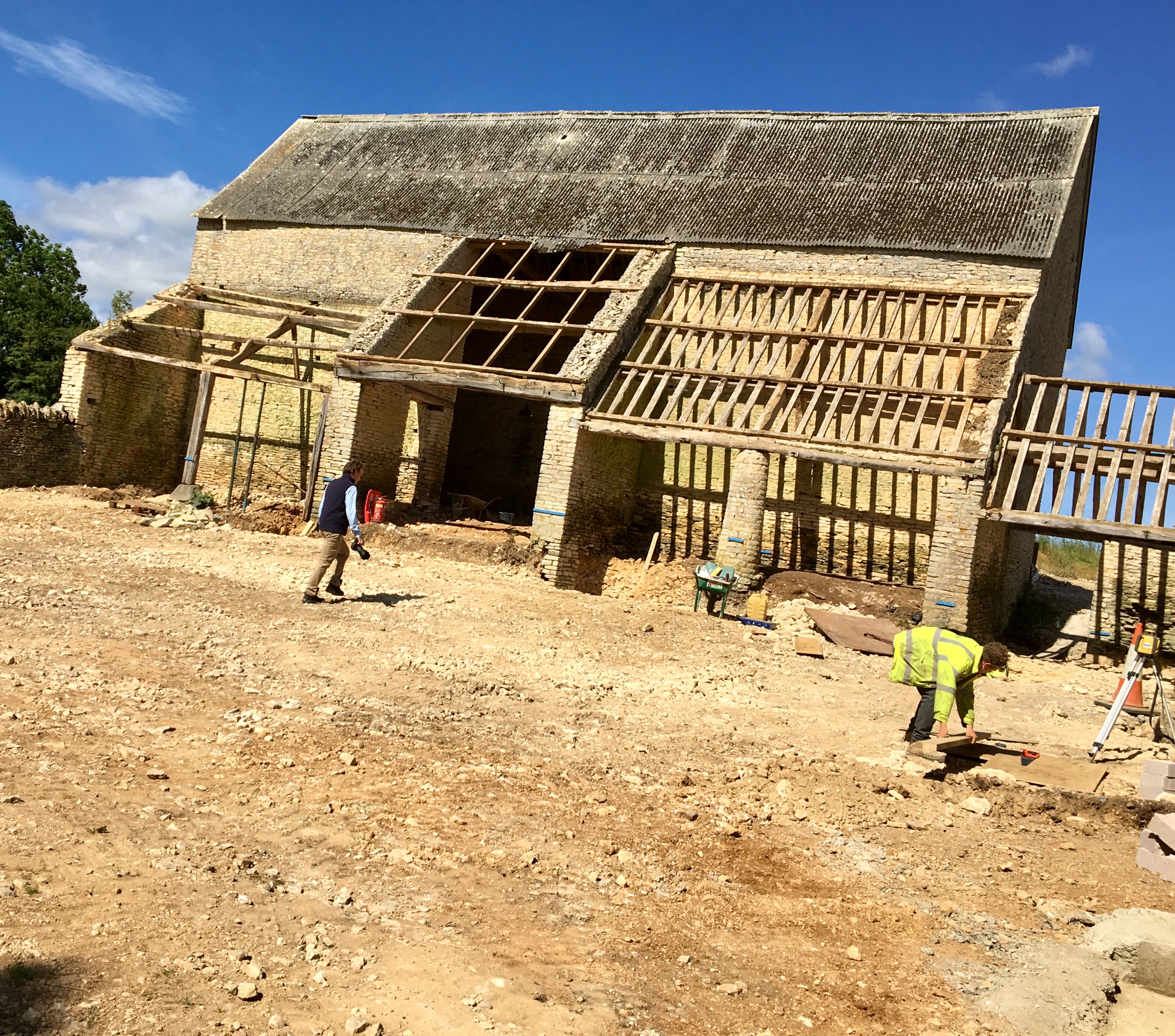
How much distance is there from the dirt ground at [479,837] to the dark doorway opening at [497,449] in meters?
12.8

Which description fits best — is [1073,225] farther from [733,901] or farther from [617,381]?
[733,901]

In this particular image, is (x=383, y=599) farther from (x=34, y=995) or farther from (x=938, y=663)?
(x=34, y=995)

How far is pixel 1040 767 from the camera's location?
25.6 feet

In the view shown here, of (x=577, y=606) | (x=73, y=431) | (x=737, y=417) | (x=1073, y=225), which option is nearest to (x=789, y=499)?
(x=737, y=417)

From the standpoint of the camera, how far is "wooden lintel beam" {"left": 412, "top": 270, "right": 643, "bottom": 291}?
17797 millimetres

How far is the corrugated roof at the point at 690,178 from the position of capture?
17828 millimetres

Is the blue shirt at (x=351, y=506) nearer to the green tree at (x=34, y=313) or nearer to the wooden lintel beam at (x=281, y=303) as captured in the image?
the wooden lintel beam at (x=281, y=303)

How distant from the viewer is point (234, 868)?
449 centimetres

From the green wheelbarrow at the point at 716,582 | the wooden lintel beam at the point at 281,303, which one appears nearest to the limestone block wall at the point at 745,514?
the green wheelbarrow at the point at 716,582

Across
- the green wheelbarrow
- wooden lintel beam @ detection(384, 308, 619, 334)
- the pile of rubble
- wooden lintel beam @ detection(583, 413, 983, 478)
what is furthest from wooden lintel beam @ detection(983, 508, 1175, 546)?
the pile of rubble

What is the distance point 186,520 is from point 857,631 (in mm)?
11257

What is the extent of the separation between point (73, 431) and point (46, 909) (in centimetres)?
1789

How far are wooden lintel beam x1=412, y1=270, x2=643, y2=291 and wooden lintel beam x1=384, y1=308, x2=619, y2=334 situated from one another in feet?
0.88

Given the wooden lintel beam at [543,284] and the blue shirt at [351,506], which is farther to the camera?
the wooden lintel beam at [543,284]
